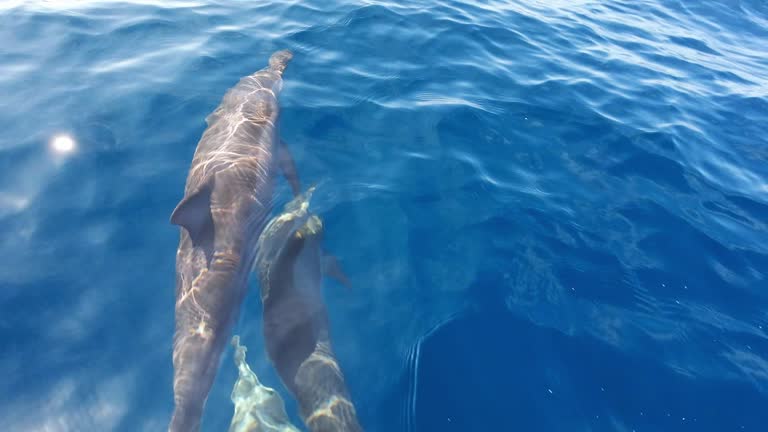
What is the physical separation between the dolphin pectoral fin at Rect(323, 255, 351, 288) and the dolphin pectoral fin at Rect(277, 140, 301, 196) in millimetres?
1406

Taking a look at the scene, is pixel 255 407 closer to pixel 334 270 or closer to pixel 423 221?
pixel 334 270

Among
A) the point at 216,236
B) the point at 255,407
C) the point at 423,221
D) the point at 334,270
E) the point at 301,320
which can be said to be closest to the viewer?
the point at 255,407

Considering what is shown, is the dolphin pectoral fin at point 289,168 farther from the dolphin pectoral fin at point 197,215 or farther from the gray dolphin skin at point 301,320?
the dolphin pectoral fin at point 197,215

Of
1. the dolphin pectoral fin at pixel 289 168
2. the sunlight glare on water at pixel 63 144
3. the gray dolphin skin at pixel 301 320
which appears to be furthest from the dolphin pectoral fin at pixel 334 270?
the sunlight glare on water at pixel 63 144

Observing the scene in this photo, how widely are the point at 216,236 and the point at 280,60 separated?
5.74 meters

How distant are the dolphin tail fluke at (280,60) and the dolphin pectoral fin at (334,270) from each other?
530 cm

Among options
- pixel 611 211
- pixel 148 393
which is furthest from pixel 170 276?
pixel 611 211

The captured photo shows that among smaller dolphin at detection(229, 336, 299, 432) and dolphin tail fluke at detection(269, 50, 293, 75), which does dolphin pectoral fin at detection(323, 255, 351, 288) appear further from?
dolphin tail fluke at detection(269, 50, 293, 75)

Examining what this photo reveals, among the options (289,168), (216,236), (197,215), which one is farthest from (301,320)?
(289,168)

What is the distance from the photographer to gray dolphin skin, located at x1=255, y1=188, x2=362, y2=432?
488cm

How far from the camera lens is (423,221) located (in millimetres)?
7016

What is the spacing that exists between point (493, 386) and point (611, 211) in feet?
12.7

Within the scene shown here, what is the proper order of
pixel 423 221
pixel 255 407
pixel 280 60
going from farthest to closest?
pixel 280 60 → pixel 423 221 → pixel 255 407

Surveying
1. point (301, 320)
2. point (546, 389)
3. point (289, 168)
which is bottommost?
point (546, 389)
